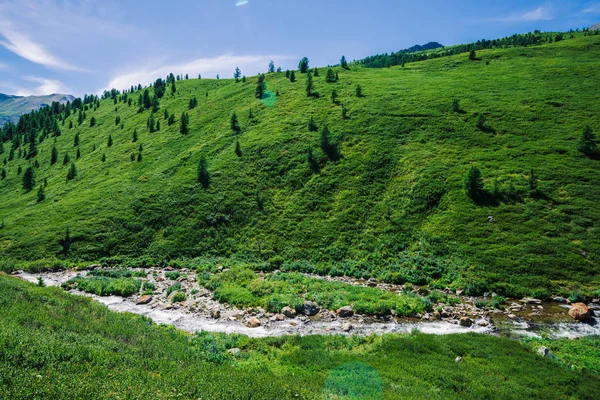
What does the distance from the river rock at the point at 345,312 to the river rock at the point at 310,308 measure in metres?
1.96

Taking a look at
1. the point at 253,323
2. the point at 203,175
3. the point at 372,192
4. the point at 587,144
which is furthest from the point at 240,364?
the point at 587,144

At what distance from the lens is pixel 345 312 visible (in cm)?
2542

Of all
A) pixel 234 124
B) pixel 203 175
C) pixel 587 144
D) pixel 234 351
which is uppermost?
pixel 234 124

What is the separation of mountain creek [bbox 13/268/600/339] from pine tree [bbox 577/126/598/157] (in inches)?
1346

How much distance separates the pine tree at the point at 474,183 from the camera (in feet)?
143

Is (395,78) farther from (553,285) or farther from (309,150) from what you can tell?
(553,285)

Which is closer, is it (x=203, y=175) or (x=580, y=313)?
(x=580, y=313)

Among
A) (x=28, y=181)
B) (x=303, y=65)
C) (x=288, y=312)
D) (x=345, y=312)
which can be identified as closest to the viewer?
(x=345, y=312)

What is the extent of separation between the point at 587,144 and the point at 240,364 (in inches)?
2457

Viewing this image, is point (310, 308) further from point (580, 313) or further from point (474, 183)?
point (474, 183)

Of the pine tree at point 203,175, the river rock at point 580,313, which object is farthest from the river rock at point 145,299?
the river rock at point 580,313

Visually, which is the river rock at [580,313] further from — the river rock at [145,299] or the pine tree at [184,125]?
the pine tree at [184,125]

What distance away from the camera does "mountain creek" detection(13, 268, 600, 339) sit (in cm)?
2255

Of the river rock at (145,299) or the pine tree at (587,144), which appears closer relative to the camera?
the river rock at (145,299)
